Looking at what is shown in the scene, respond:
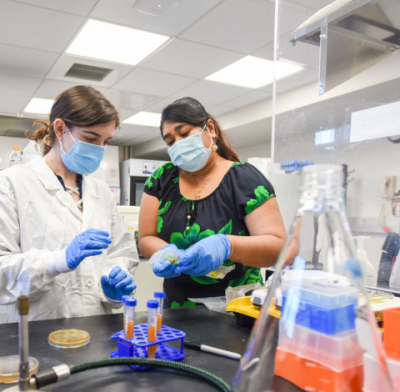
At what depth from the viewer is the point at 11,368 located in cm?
60

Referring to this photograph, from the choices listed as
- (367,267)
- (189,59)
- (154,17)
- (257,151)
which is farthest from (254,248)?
(257,151)

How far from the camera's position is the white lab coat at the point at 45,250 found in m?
0.99

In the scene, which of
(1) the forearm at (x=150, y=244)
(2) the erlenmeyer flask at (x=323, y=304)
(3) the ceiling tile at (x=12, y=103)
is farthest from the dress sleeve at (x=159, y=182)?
(3) the ceiling tile at (x=12, y=103)

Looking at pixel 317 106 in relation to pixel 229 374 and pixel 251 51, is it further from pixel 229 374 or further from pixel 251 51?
pixel 251 51

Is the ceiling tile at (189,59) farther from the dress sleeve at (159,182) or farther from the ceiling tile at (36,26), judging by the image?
the dress sleeve at (159,182)

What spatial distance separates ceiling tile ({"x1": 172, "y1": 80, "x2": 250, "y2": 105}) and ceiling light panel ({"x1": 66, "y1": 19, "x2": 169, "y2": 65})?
92 cm

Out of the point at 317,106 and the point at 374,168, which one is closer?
the point at 374,168

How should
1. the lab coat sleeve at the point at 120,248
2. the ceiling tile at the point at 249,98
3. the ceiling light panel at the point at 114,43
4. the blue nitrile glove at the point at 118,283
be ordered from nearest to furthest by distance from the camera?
the blue nitrile glove at the point at 118,283, the lab coat sleeve at the point at 120,248, the ceiling light panel at the point at 114,43, the ceiling tile at the point at 249,98

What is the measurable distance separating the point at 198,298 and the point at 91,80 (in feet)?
11.8

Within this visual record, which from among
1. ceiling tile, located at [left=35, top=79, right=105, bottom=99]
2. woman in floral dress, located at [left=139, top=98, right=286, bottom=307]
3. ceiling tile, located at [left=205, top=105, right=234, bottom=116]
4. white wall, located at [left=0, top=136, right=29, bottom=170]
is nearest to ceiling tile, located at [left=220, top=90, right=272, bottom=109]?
ceiling tile, located at [left=205, top=105, right=234, bottom=116]

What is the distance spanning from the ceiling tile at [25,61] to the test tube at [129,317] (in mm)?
3356

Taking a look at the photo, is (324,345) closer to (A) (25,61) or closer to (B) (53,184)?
(B) (53,184)

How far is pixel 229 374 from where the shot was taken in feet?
2.06

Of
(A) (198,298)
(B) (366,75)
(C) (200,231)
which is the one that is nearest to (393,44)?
(B) (366,75)
